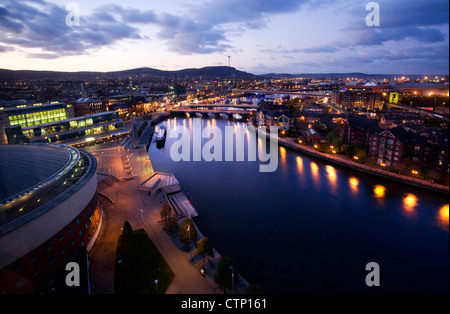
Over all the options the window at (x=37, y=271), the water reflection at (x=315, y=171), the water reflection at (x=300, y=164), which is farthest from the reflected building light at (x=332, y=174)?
the window at (x=37, y=271)

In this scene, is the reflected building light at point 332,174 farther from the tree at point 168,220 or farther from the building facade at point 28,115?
the building facade at point 28,115

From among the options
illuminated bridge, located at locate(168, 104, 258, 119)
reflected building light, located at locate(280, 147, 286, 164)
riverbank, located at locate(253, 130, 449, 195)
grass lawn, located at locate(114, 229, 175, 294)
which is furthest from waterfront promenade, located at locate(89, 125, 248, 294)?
illuminated bridge, located at locate(168, 104, 258, 119)

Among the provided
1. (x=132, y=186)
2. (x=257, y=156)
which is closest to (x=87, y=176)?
(x=132, y=186)

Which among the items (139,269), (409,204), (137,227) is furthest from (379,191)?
(139,269)

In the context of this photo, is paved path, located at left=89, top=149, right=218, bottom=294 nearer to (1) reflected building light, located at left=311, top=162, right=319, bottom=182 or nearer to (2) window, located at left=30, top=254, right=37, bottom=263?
(2) window, located at left=30, top=254, right=37, bottom=263

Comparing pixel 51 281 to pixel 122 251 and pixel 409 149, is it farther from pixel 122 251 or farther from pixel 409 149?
pixel 409 149
